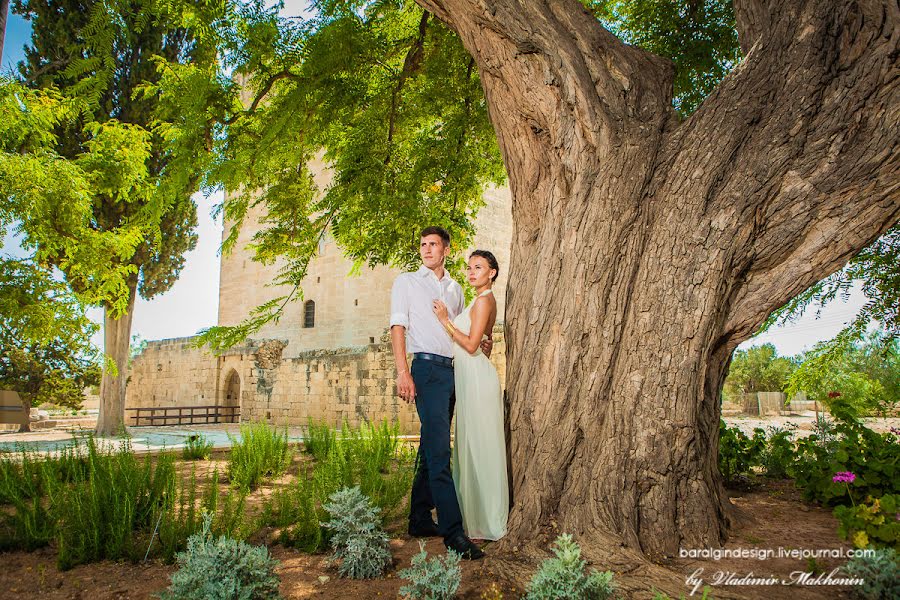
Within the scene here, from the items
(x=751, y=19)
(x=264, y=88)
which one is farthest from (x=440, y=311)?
(x=264, y=88)

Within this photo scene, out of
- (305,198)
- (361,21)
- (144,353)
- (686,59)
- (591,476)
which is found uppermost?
(361,21)

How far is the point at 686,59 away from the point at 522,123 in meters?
3.38

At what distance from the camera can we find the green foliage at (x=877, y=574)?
2174 mm

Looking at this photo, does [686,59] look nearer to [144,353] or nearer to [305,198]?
[305,198]

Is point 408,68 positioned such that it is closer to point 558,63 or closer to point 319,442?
point 558,63

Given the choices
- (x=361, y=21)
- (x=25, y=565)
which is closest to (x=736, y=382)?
(x=361, y=21)

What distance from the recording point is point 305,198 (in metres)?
7.54

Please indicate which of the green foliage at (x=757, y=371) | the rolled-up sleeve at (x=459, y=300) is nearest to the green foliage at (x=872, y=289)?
the rolled-up sleeve at (x=459, y=300)

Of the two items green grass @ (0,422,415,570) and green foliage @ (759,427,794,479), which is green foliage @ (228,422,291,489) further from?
green foliage @ (759,427,794,479)

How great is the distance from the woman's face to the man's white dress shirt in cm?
20

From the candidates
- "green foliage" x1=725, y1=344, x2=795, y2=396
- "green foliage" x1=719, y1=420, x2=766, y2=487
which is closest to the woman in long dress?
"green foliage" x1=719, y1=420, x2=766, y2=487

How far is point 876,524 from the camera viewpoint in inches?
100

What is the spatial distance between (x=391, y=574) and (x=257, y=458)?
2585 millimetres

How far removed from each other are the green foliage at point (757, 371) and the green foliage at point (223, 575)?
105ft
